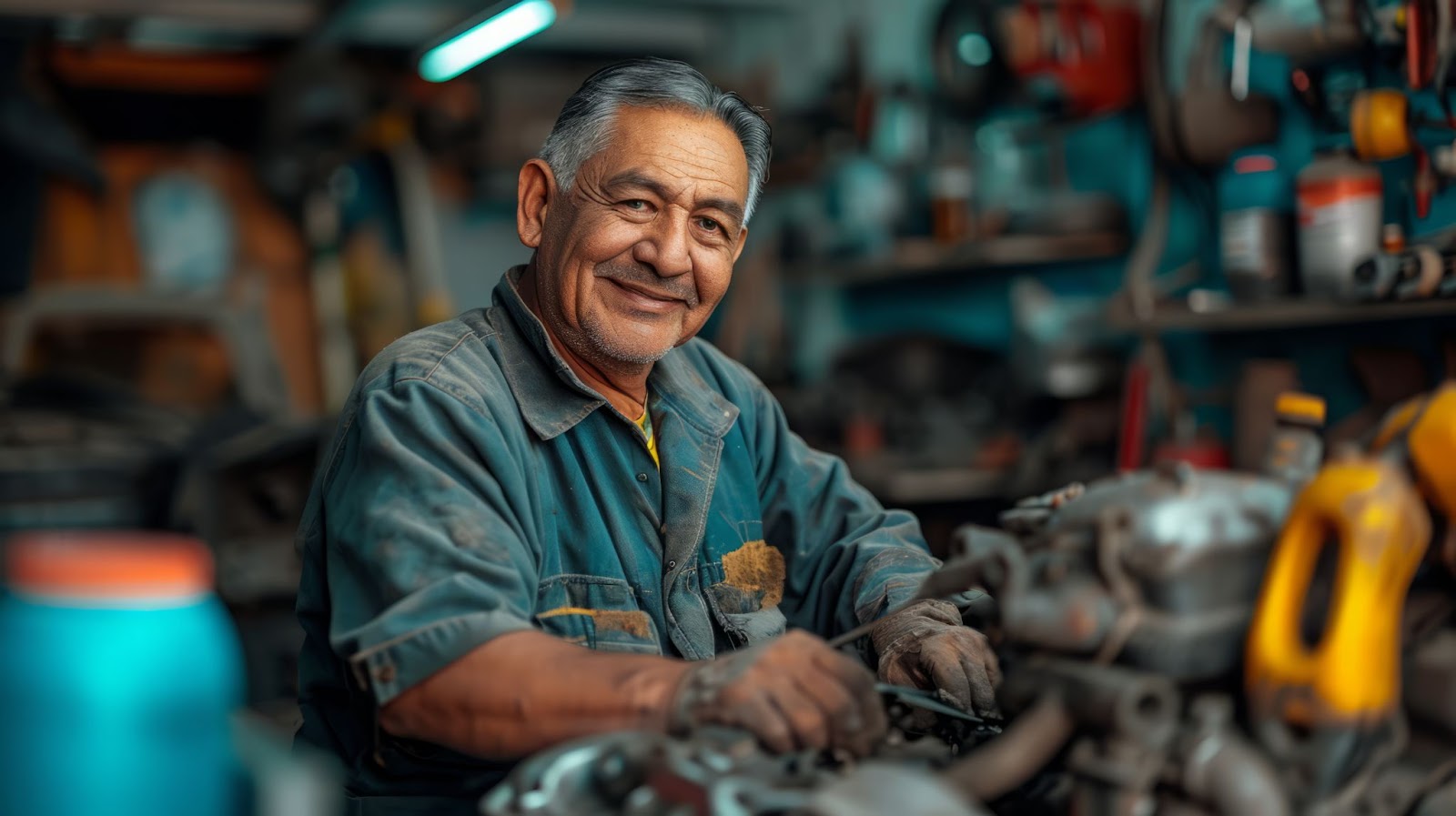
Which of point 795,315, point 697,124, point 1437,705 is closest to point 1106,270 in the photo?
point 795,315

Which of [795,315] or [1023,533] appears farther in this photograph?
[795,315]

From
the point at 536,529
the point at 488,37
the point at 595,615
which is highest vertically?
the point at 488,37

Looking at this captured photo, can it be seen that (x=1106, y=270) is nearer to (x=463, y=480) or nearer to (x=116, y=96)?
(x=463, y=480)

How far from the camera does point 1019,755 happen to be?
1078 mm

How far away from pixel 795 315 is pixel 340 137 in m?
2.25

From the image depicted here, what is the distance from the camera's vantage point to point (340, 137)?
573 cm

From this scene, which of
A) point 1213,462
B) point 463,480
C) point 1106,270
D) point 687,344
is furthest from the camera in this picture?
point 1106,270

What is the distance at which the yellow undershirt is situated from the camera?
5.95 feet

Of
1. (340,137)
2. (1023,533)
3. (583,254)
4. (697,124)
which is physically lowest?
(1023,533)

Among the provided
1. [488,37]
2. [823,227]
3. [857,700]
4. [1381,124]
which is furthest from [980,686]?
[823,227]

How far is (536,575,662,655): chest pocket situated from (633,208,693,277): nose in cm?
45

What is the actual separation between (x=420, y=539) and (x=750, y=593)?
26.4 inches

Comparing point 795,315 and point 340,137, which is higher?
point 340,137

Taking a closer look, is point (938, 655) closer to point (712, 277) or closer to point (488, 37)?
point (712, 277)
